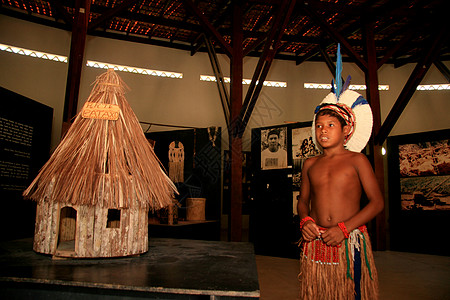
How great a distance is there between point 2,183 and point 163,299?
438cm

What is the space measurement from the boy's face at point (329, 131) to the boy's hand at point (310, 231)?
1.46 ft

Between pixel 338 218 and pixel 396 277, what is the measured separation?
329cm

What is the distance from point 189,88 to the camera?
853 cm

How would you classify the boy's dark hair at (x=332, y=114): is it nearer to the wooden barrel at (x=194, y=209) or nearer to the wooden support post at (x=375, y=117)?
the wooden support post at (x=375, y=117)

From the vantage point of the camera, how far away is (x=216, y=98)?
28.3ft

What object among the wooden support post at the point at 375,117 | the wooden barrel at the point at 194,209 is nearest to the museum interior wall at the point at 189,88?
the wooden barrel at the point at 194,209

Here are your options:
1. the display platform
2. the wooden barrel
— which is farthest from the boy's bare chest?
the wooden barrel

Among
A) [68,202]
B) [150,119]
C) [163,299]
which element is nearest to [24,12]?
[150,119]

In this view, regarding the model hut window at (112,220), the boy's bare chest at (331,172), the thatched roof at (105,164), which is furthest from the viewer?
the model hut window at (112,220)

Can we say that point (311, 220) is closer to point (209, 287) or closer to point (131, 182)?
point (209, 287)

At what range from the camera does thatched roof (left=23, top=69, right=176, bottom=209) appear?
1758 millimetres

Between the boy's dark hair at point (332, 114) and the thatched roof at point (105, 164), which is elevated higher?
the boy's dark hair at point (332, 114)

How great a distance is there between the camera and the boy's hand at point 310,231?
161 centimetres

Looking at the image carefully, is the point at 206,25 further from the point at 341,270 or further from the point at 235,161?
the point at 341,270
